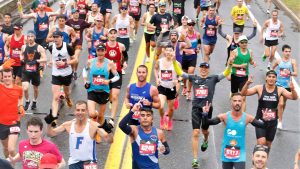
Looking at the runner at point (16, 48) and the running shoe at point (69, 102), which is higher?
the runner at point (16, 48)

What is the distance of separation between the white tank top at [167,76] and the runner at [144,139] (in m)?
3.43

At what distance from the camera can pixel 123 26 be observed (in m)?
14.2

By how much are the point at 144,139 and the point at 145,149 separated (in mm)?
147

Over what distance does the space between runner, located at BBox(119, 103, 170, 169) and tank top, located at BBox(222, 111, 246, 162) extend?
1.17 m

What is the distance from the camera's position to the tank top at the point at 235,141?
25.5ft

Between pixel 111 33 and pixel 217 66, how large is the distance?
16.7ft

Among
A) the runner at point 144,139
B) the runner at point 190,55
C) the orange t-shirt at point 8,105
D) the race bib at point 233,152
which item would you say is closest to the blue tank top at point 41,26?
the runner at point 190,55

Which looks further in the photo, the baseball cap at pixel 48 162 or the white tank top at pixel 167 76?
the white tank top at pixel 167 76

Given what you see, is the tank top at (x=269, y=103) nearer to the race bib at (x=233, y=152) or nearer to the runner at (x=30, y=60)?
the race bib at (x=233, y=152)

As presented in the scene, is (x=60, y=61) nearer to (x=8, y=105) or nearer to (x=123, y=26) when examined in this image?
(x=8, y=105)

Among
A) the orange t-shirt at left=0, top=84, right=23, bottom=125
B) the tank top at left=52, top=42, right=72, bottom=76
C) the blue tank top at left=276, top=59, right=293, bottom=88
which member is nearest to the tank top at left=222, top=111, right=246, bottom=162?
the blue tank top at left=276, top=59, right=293, bottom=88

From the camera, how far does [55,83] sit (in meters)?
11.1

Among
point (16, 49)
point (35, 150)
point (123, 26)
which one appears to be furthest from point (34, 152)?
point (123, 26)

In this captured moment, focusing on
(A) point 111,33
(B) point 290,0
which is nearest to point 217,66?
(A) point 111,33
